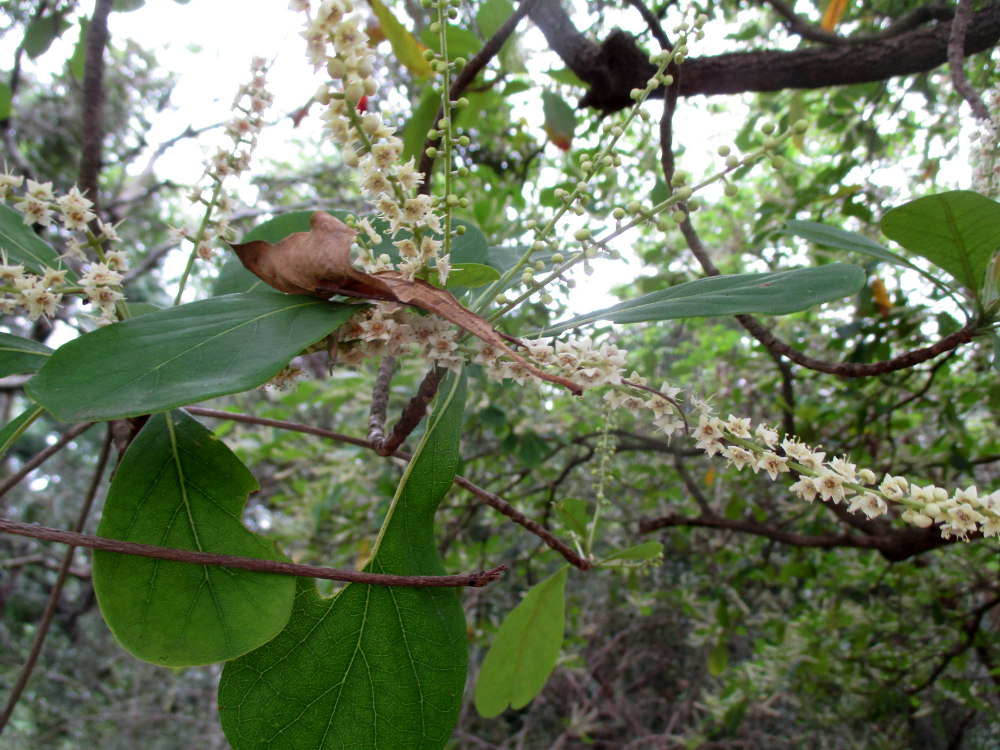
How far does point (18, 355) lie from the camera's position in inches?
38.6

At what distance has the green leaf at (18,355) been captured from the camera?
3.14ft

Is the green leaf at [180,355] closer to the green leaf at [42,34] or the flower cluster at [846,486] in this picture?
the flower cluster at [846,486]

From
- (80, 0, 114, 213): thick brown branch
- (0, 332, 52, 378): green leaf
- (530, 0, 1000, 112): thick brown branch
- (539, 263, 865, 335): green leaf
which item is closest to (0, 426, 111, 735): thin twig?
(0, 332, 52, 378): green leaf

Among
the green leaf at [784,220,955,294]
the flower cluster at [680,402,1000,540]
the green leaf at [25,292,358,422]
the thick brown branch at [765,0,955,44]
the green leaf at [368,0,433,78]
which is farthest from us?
the thick brown branch at [765,0,955,44]

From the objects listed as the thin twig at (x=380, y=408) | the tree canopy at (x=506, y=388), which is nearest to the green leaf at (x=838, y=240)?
the tree canopy at (x=506, y=388)

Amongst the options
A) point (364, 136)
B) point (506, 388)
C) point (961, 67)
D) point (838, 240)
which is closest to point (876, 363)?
point (838, 240)

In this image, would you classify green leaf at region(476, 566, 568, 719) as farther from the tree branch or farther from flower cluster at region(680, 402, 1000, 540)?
the tree branch

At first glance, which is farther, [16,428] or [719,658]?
[719,658]

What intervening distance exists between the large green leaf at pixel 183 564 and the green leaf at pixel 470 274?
406 mm

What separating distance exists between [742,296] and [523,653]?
0.89 m

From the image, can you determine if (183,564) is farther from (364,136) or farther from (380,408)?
(364,136)

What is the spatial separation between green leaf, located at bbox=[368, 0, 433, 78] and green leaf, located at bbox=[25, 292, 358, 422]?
3.47ft

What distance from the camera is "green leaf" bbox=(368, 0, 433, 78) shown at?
162 centimetres

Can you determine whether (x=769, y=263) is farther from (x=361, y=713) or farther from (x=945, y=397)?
(x=361, y=713)
